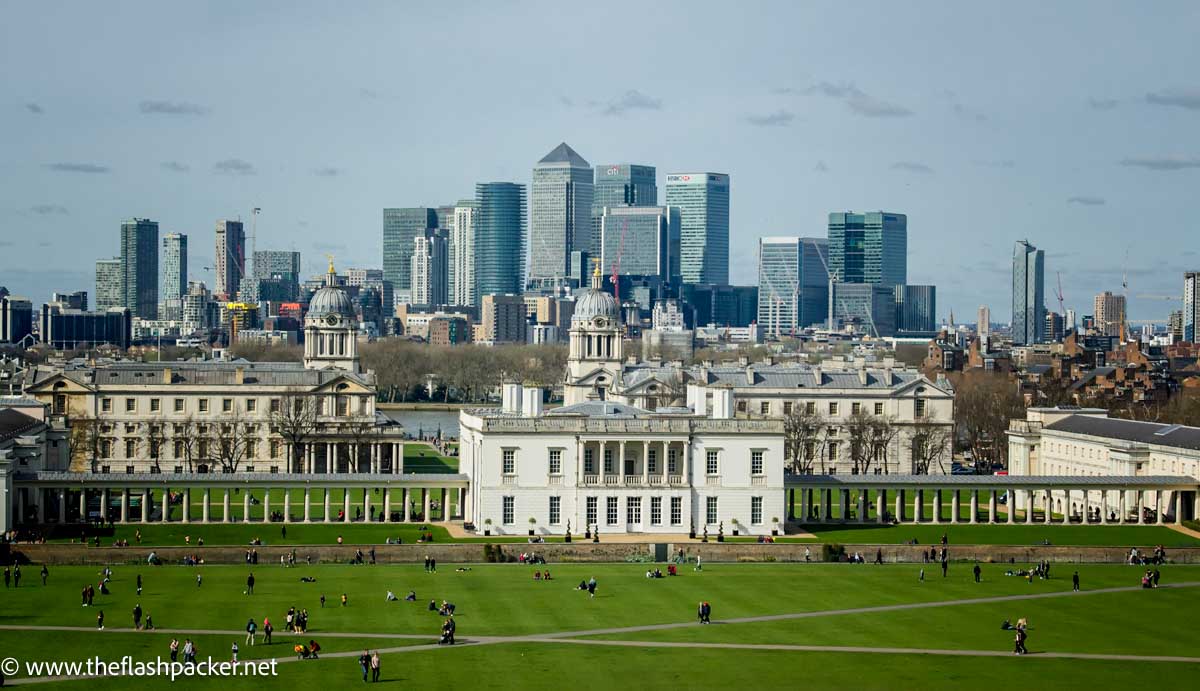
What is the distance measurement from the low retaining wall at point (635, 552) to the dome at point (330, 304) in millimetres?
67076

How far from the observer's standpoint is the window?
99.6 m

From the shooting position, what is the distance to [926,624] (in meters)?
72.8

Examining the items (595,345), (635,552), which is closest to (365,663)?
(635,552)

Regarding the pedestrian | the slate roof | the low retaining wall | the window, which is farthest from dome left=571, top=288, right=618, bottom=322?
the pedestrian

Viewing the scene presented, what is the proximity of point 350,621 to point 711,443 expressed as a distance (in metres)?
33.1

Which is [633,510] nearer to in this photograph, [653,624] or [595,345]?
[653,624]

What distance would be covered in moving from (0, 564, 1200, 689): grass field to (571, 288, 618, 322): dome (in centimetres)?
6567

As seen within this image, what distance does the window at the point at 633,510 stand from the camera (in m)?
99.6

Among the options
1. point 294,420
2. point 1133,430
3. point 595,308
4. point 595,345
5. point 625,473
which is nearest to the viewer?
point 625,473

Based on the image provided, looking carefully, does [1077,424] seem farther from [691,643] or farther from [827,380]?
[691,643]

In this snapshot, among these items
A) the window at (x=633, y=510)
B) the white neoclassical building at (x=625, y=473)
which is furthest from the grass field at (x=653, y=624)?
the window at (x=633, y=510)

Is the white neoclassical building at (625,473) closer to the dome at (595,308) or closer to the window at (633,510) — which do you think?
the window at (633,510)

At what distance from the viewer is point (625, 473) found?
100375mm

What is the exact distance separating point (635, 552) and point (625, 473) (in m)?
8.89
